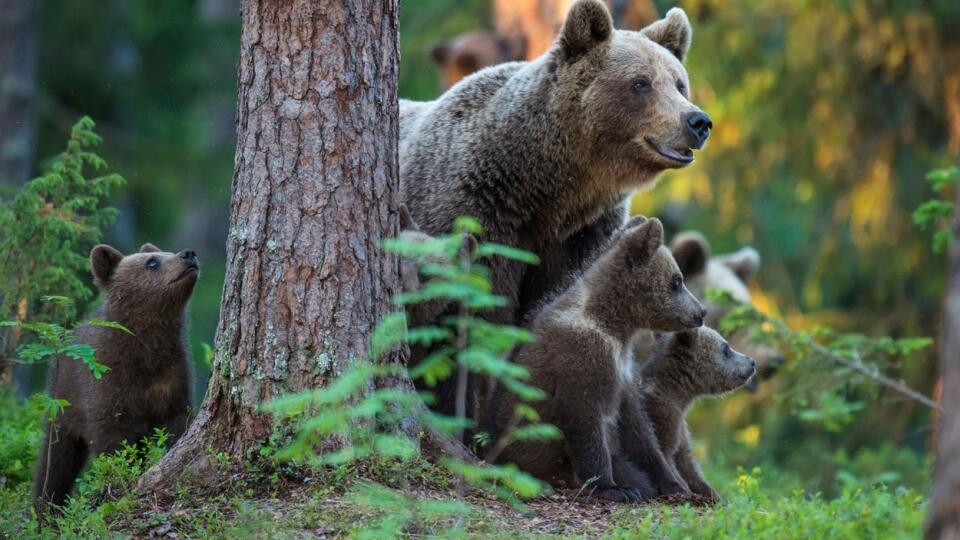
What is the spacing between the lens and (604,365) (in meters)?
7.18

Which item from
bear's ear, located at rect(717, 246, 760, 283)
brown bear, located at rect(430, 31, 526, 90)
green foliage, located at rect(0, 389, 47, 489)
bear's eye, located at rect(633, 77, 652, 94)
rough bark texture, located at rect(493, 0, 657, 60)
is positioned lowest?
green foliage, located at rect(0, 389, 47, 489)

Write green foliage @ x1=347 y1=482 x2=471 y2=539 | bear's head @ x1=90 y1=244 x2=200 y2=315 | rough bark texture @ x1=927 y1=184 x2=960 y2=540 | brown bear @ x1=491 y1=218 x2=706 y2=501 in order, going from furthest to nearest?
bear's head @ x1=90 y1=244 x2=200 y2=315, brown bear @ x1=491 y1=218 x2=706 y2=501, green foliage @ x1=347 y1=482 x2=471 y2=539, rough bark texture @ x1=927 y1=184 x2=960 y2=540

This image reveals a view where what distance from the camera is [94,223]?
9.03m

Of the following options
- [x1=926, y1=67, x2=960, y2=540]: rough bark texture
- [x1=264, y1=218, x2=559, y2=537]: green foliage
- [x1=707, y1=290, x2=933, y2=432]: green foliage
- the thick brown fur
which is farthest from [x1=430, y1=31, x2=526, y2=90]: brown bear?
[x1=926, y1=67, x2=960, y2=540]: rough bark texture

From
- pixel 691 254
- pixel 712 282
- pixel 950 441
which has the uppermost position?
pixel 950 441

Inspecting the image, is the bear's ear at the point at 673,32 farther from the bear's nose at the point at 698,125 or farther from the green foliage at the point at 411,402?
the green foliage at the point at 411,402

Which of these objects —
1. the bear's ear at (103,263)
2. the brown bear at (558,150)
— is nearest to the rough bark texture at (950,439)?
the brown bear at (558,150)

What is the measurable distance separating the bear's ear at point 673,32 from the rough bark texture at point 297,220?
2.45 metres

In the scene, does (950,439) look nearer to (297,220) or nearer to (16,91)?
(297,220)

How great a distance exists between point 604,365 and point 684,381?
2.96 feet

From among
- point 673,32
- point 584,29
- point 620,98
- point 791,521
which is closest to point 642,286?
point 620,98

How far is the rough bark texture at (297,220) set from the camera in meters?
6.43

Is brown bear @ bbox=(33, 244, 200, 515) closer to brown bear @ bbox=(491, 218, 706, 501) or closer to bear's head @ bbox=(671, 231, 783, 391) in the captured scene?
brown bear @ bbox=(491, 218, 706, 501)

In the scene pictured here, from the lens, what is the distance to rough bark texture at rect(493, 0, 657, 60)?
14719mm
